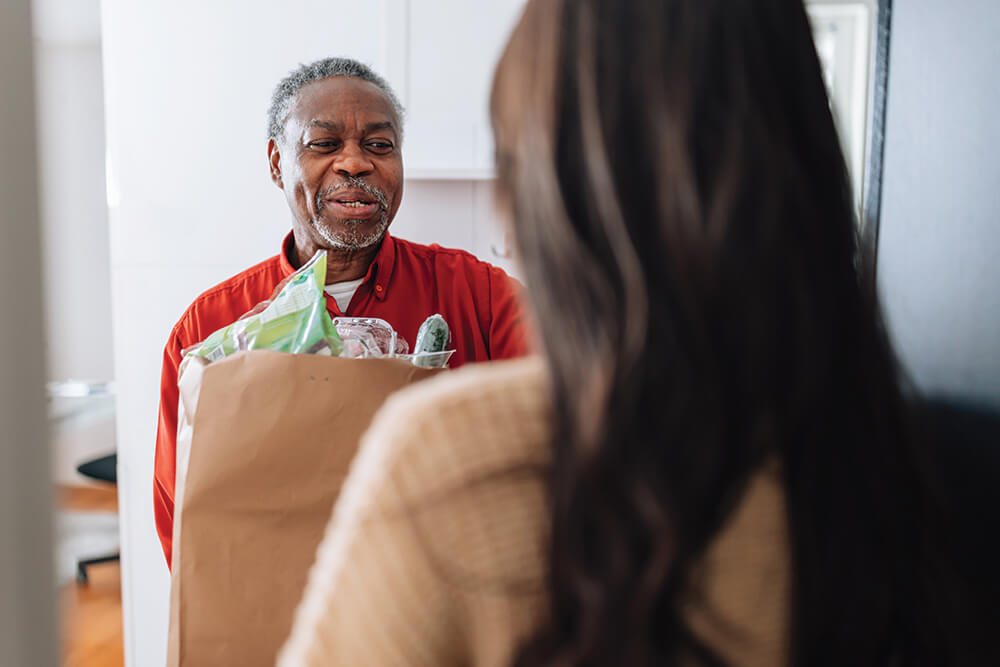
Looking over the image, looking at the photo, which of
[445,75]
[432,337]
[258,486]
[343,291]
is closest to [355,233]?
[343,291]

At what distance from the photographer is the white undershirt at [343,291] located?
1338 millimetres

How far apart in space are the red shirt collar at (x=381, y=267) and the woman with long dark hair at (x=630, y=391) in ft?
3.03

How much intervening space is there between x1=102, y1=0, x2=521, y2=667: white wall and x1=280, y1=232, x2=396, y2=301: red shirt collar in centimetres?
25

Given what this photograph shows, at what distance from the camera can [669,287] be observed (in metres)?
0.40

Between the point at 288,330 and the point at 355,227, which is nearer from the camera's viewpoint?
the point at 288,330

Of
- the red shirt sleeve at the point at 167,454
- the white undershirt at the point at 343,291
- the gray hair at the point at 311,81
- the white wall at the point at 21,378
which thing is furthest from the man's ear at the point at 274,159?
the white wall at the point at 21,378

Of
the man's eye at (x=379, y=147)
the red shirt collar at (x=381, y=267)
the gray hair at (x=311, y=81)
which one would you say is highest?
the gray hair at (x=311, y=81)

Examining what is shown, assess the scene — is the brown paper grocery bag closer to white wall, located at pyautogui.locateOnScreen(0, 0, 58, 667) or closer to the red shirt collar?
white wall, located at pyautogui.locateOnScreen(0, 0, 58, 667)

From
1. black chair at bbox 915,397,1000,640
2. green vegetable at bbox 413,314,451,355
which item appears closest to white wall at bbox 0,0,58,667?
green vegetable at bbox 413,314,451,355

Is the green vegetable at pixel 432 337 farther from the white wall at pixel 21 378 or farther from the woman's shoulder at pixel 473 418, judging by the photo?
the white wall at pixel 21 378

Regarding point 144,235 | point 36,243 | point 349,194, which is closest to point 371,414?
point 36,243

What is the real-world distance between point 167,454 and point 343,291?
0.42 meters

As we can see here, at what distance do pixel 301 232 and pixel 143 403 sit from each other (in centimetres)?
67

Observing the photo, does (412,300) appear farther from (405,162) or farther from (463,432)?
(463,432)
